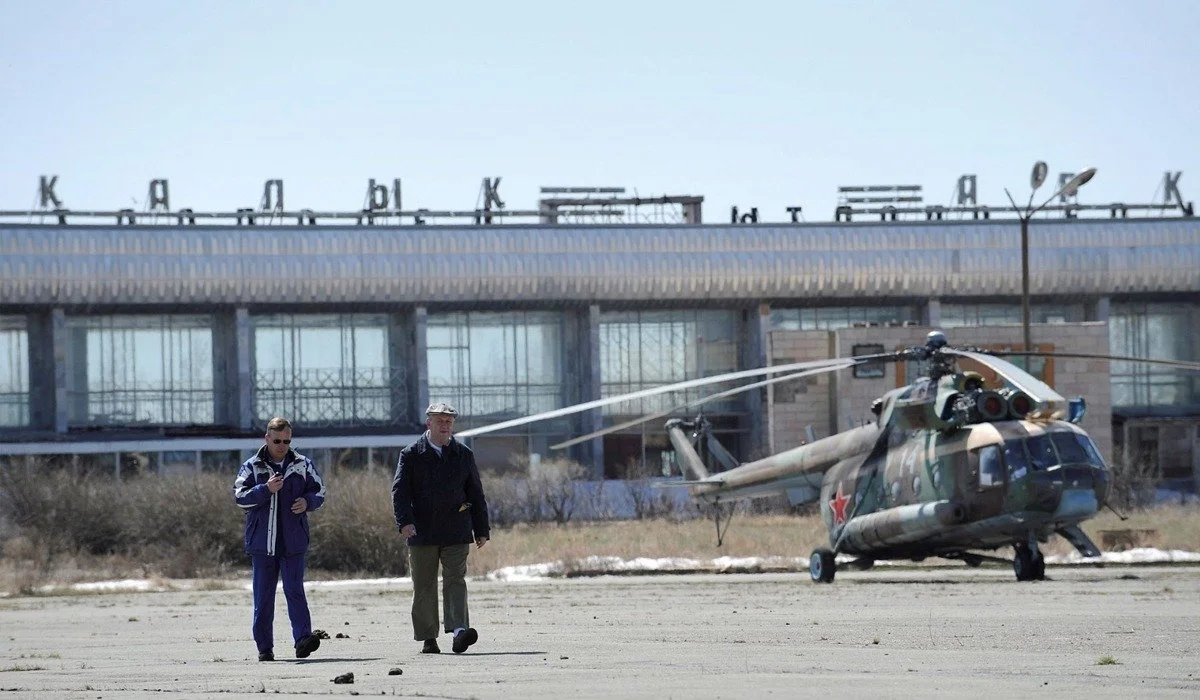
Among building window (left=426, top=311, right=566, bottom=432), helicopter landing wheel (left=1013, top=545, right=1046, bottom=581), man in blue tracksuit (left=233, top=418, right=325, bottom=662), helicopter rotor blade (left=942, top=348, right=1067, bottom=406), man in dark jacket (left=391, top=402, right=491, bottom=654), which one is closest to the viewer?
man in blue tracksuit (left=233, top=418, right=325, bottom=662)

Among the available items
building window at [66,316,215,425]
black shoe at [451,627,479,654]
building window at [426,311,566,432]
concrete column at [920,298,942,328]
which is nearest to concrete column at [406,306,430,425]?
building window at [426,311,566,432]

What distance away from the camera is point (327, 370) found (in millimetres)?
66562

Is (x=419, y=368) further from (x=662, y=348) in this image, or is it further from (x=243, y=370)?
(x=662, y=348)

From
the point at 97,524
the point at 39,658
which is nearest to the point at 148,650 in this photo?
the point at 39,658

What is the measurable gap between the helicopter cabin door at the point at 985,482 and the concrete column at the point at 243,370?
43418mm

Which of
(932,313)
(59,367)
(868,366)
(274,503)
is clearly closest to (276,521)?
(274,503)

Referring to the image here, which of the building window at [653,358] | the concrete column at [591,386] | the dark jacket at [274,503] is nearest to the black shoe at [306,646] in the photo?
the dark jacket at [274,503]

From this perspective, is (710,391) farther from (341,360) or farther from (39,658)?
(39,658)

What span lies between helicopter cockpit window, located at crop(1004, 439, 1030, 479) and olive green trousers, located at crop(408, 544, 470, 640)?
35.9ft

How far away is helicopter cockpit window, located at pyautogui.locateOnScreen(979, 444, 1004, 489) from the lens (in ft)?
76.9

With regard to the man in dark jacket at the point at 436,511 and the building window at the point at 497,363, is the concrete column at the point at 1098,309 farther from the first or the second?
the man in dark jacket at the point at 436,511

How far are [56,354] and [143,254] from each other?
16.1 ft

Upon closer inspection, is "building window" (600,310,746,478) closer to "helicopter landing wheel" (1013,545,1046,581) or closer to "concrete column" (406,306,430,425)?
"concrete column" (406,306,430,425)

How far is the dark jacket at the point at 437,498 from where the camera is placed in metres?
14.2
